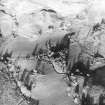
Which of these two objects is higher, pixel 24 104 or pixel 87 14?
pixel 87 14

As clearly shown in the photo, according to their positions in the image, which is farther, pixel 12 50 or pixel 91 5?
pixel 12 50

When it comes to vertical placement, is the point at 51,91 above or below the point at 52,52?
below

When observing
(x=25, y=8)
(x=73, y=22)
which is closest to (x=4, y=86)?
(x=25, y=8)

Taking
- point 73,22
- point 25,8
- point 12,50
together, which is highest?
point 25,8

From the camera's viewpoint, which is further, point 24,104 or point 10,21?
point 10,21

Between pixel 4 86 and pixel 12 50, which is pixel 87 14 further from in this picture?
pixel 4 86

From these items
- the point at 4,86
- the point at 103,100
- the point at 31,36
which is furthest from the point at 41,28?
the point at 103,100

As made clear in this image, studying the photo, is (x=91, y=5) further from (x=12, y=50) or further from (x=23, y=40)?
(x=12, y=50)

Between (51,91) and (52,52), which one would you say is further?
(52,52)

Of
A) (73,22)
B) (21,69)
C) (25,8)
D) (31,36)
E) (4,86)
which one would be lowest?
(4,86)
